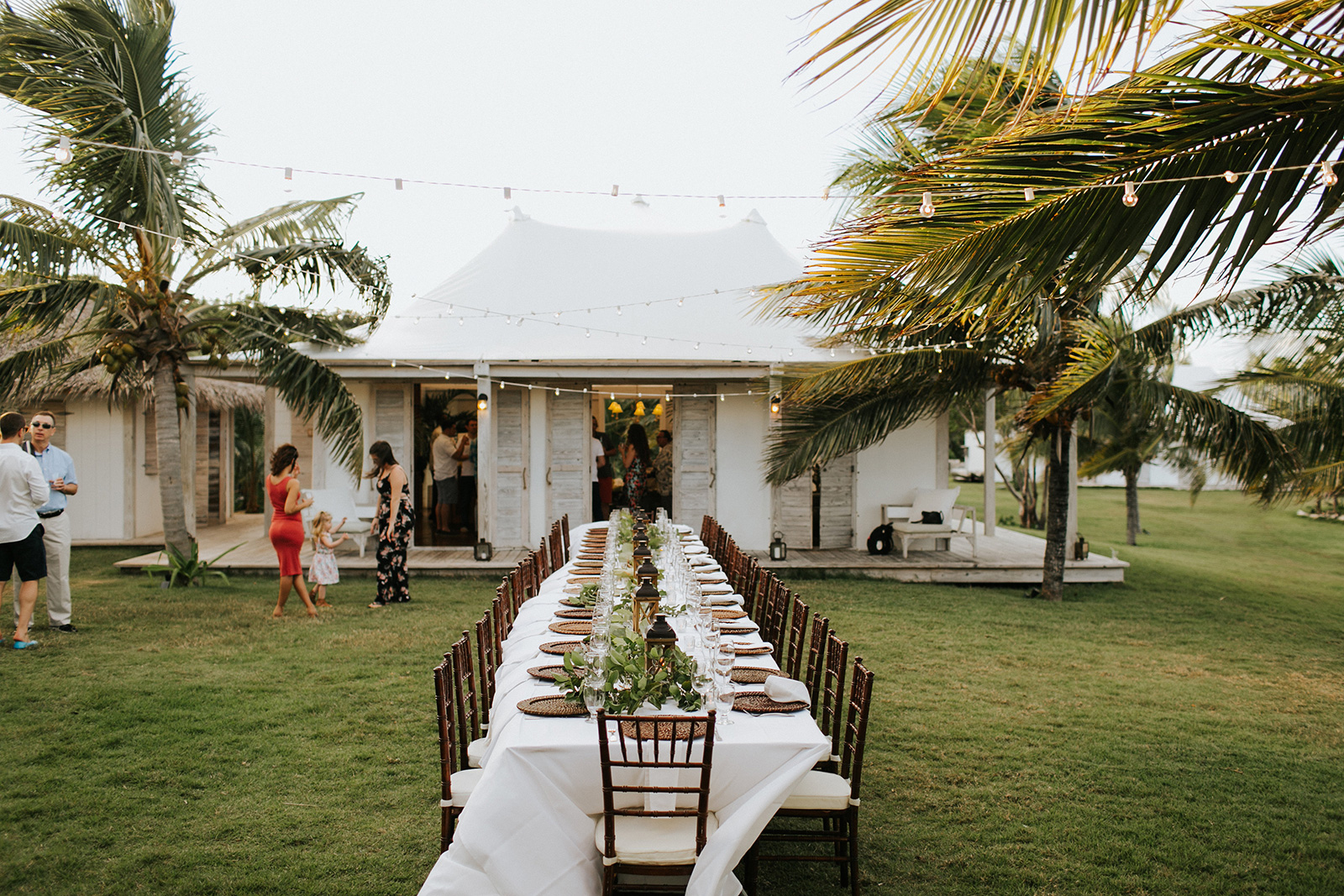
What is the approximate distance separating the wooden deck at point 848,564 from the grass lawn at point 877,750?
1.37 metres

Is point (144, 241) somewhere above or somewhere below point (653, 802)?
above

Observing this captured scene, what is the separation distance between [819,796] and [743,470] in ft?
29.3

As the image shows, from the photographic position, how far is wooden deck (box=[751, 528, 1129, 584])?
423 inches

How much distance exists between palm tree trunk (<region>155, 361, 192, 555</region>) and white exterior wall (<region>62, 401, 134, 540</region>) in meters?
4.71

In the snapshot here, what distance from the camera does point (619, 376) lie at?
37.4ft

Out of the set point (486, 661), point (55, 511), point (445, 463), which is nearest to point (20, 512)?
point (55, 511)

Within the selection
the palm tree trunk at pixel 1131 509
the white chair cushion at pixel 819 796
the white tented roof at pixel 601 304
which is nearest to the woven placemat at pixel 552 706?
the white chair cushion at pixel 819 796

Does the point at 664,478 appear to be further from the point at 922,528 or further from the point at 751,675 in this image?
the point at 751,675

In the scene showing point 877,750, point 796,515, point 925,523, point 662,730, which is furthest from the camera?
point 796,515

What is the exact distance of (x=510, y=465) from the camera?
12.0 meters

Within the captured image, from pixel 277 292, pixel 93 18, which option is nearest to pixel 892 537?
pixel 277 292

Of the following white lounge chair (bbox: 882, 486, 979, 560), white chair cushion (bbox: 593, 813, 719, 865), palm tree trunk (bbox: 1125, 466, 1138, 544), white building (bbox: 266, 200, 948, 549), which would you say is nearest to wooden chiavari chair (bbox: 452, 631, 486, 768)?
white chair cushion (bbox: 593, 813, 719, 865)

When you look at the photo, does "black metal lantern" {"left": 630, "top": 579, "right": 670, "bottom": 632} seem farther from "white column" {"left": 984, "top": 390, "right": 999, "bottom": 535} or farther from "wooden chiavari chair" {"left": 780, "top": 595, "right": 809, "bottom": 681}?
"white column" {"left": 984, "top": 390, "right": 999, "bottom": 535}

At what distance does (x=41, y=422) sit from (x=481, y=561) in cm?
494
